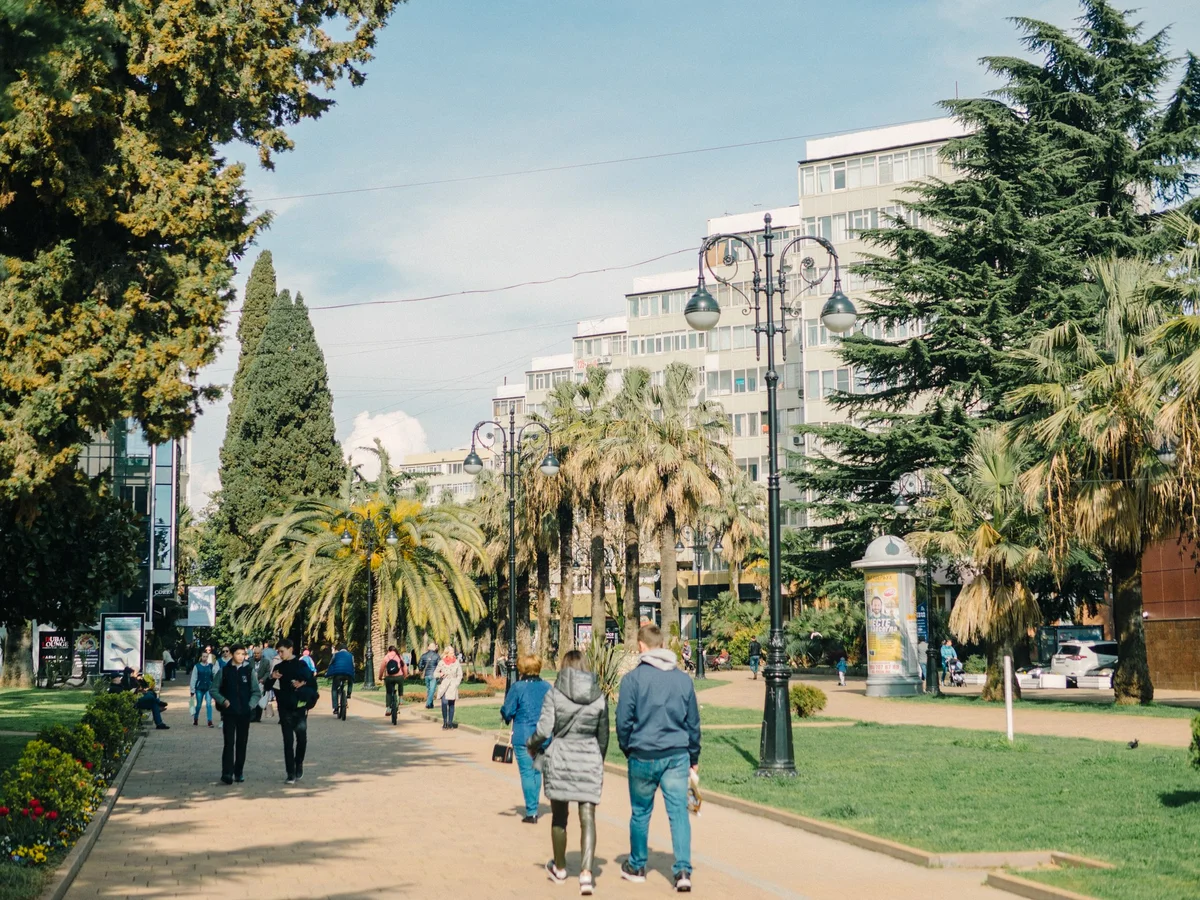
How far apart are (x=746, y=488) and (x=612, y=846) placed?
188 feet

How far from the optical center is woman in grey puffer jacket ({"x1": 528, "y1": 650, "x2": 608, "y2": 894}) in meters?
9.35

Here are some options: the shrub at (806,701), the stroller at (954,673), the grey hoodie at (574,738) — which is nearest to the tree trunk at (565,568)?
the stroller at (954,673)

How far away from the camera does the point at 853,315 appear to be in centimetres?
1677

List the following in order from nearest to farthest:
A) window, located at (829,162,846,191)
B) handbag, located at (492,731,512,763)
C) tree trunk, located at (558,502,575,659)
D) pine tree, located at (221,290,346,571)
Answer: handbag, located at (492,731,512,763), tree trunk, located at (558,502,575,659), pine tree, located at (221,290,346,571), window, located at (829,162,846,191)

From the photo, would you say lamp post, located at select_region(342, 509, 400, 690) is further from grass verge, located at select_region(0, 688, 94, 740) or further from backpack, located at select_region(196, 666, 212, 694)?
backpack, located at select_region(196, 666, 212, 694)

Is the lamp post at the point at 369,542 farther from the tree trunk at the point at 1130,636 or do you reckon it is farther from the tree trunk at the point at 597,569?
the tree trunk at the point at 1130,636

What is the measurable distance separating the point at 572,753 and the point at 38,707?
26335mm

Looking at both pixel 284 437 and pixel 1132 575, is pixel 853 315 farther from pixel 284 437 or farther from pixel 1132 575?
pixel 284 437

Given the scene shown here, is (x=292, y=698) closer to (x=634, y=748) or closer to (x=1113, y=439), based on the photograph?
(x=634, y=748)

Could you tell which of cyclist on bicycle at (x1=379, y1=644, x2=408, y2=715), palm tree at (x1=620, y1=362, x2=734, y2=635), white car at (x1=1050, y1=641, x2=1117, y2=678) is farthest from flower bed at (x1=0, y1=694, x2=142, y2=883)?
white car at (x1=1050, y1=641, x2=1117, y2=678)

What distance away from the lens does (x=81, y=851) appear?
10383 millimetres

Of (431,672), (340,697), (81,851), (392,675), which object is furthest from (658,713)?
(431,672)

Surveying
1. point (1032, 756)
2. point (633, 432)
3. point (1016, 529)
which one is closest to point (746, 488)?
point (633, 432)

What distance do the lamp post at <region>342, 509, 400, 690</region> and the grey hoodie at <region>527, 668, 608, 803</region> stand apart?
1291 inches
